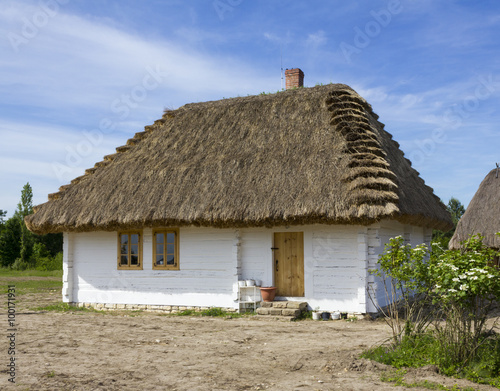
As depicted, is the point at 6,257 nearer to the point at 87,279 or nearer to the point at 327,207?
the point at 87,279

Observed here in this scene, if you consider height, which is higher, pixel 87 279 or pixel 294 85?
pixel 294 85

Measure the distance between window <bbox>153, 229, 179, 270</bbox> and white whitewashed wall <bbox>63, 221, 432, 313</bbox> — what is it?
0.15 m

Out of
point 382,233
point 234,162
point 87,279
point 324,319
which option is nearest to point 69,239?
point 87,279

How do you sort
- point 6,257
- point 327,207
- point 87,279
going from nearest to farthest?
1. point 327,207
2. point 87,279
3. point 6,257

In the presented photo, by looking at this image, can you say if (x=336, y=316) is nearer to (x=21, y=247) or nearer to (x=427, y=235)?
(x=427, y=235)

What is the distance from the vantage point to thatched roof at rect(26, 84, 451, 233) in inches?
469

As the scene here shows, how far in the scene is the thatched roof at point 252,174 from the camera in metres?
11.9

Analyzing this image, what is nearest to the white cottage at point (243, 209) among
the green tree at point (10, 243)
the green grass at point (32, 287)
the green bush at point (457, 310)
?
the green bush at point (457, 310)

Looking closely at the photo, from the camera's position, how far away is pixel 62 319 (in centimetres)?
1206

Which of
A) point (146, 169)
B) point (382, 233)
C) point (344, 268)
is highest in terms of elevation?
point (146, 169)

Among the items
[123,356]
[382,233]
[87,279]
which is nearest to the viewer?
[123,356]

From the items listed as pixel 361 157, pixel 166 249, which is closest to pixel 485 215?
pixel 361 157

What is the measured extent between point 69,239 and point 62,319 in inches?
146

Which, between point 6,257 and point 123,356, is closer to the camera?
point 123,356
